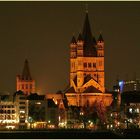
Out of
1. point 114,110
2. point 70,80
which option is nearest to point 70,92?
point 70,80

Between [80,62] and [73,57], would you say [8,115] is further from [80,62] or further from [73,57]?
[73,57]

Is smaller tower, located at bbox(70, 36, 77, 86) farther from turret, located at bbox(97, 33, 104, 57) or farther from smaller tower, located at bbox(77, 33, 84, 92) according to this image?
turret, located at bbox(97, 33, 104, 57)

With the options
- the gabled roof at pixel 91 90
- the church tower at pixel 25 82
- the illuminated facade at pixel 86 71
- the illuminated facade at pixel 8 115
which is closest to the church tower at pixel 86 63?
the illuminated facade at pixel 86 71

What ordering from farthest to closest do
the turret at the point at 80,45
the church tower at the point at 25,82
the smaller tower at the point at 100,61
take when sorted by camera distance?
the church tower at the point at 25,82, the turret at the point at 80,45, the smaller tower at the point at 100,61

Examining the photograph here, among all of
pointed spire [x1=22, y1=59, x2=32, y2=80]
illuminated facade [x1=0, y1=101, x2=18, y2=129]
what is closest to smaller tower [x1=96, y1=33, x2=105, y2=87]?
illuminated facade [x1=0, y1=101, x2=18, y2=129]

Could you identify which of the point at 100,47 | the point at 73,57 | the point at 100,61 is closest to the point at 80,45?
the point at 73,57

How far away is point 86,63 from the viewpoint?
392 ft

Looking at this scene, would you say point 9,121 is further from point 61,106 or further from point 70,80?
point 70,80

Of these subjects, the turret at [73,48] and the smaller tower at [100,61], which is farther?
the turret at [73,48]

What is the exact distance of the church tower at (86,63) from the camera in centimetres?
11812

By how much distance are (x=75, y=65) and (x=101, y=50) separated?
4.74 meters

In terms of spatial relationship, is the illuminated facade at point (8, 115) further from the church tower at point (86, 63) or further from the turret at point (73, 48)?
the turret at point (73, 48)

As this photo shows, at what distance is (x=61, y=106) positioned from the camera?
112m

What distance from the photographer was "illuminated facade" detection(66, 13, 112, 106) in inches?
4572
